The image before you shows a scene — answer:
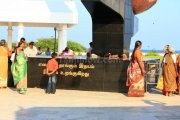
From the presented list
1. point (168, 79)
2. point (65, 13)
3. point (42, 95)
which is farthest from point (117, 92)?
point (65, 13)

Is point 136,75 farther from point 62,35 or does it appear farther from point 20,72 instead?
point 62,35

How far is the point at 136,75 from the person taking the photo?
11.1 meters

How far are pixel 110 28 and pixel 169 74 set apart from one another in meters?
2.59

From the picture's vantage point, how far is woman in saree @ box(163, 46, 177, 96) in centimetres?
1160

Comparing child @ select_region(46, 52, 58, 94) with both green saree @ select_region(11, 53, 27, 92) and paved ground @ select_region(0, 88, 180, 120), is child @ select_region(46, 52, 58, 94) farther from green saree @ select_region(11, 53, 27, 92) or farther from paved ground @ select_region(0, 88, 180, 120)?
green saree @ select_region(11, 53, 27, 92)

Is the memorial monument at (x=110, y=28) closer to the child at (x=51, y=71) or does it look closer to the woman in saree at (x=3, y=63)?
the child at (x=51, y=71)

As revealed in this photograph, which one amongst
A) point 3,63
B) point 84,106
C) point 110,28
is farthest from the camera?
point 110,28

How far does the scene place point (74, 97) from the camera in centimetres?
1082

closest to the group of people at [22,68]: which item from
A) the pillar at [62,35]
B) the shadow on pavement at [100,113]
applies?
the shadow on pavement at [100,113]

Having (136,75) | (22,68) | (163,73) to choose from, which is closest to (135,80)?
(136,75)

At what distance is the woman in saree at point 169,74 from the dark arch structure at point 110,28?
71.6 inches

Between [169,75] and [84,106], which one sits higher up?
[169,75]

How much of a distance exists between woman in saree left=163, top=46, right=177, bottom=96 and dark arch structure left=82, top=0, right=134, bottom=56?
1.82 m

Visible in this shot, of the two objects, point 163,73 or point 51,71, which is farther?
point 163,73
